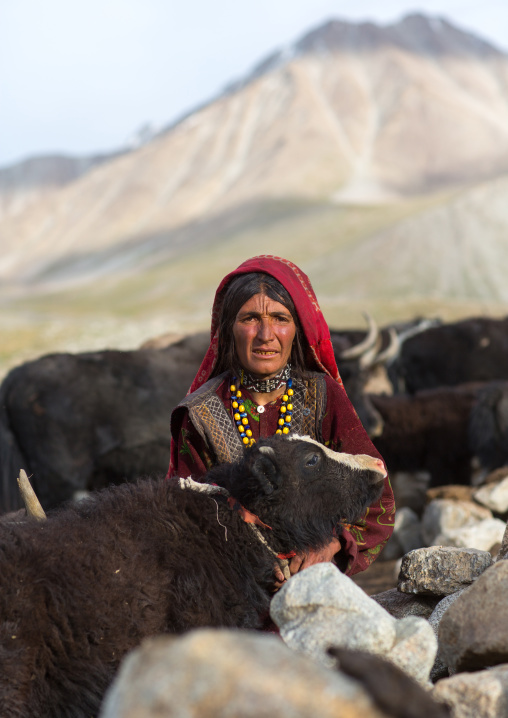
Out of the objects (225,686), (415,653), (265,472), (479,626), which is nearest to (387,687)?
(225,686)

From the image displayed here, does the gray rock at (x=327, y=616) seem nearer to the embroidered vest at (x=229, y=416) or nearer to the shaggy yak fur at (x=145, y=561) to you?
the shaggy yak fur at (x=145, y=561)

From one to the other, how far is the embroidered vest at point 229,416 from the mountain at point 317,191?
3592cm

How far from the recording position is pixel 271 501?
122 inches

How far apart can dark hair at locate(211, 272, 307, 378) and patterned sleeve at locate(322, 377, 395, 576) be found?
23 centimetres

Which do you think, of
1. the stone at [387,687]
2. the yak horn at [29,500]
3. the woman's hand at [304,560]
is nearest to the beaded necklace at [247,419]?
the woman's hand at [304,560]

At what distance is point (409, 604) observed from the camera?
3535 millimetres

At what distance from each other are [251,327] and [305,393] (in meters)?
0.41

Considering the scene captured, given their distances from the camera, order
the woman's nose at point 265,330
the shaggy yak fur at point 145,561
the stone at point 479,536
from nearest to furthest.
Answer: the shaggy yak fur at point 145,561 → the woman's nose at point 265,330 → the stone at point 479,536

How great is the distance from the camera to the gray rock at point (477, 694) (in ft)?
6.25

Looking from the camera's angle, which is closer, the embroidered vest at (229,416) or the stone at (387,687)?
the stone at (387,687)

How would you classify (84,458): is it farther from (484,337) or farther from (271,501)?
(484,337)

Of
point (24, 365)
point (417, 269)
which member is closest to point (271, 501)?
point (24, 365)

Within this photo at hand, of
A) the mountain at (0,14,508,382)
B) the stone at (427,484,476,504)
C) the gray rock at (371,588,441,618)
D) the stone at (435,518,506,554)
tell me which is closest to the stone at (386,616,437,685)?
the gray rock at (371,588,441,618)

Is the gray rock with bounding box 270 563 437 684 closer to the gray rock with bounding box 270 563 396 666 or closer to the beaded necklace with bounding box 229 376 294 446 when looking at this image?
the gray rock with bounding box 270 563 396 666
